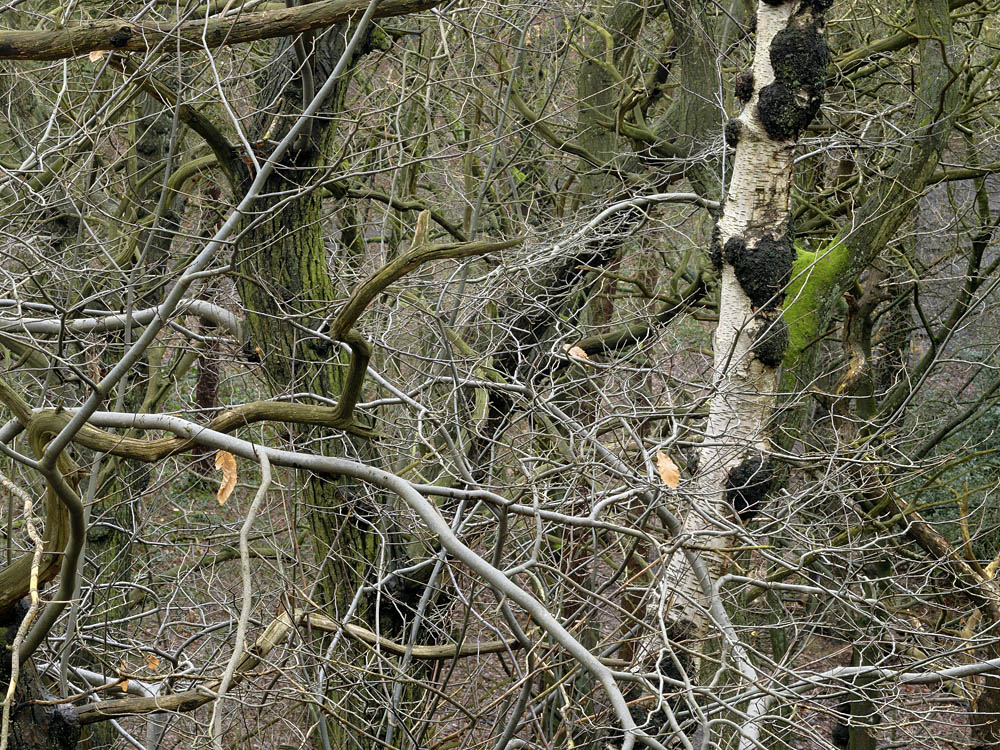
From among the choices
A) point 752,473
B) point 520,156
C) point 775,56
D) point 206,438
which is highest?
point 775,56

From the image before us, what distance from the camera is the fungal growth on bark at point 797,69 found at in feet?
14.0

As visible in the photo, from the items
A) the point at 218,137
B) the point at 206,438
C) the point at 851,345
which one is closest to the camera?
the point at 206,438

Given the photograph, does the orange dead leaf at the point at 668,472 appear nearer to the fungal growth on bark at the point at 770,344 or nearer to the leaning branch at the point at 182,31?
the fungal growth on bark at the point at 770,344

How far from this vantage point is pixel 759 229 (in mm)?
4375

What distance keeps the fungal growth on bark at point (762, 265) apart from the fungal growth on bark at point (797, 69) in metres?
0.52

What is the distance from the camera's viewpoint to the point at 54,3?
740 cm

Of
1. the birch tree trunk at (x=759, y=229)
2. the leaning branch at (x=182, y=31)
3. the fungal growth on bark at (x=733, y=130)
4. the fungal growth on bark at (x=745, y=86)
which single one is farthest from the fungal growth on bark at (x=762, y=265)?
the leaning branch at (x=182, y=31)

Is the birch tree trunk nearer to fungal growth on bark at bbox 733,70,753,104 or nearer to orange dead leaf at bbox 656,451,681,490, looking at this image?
fungal growth on bark at bbox 733,70,753,104

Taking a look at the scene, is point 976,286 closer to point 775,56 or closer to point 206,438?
point 775,56

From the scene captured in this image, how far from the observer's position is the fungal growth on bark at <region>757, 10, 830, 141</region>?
14.0ft

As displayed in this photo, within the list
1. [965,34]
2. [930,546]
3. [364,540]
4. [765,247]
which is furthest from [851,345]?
A: [364,540]

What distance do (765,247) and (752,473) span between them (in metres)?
1.01

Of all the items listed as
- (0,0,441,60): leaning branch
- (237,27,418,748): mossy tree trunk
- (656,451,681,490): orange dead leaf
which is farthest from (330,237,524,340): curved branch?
(237,27,418,748): mossy tree trunk

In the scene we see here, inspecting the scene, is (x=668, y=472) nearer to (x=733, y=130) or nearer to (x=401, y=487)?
(x=401, y=487)
